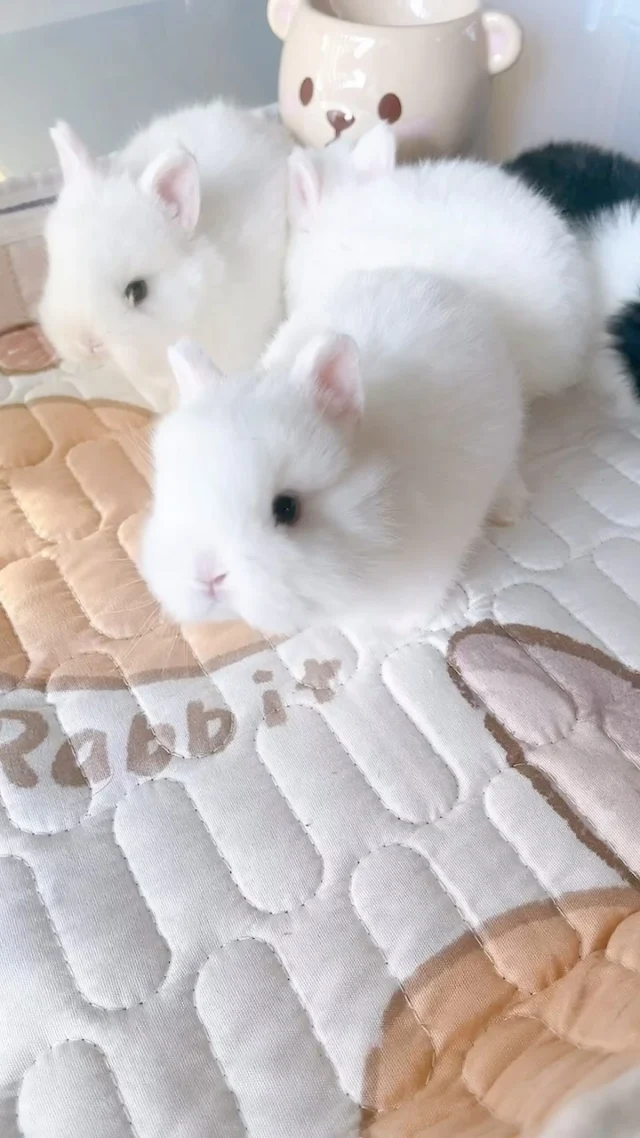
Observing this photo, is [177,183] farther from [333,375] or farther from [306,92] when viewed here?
[333,375]

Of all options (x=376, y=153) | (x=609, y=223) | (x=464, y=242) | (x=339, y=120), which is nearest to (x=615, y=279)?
(x=609, y=223)

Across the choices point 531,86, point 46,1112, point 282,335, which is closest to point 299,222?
point 282,335

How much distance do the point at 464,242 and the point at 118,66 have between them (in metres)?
0.77

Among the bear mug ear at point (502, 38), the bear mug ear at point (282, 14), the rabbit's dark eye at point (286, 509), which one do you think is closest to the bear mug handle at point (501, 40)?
the bear mug ear at point (502, 38)

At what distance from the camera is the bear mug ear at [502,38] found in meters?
1.14

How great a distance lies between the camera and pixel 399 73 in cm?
112

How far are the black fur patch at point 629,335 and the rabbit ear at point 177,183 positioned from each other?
0.46 meters

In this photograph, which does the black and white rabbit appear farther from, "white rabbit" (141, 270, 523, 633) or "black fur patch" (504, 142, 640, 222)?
"white rabbit" (141, 270, 523, 633)

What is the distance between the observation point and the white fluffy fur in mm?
1004

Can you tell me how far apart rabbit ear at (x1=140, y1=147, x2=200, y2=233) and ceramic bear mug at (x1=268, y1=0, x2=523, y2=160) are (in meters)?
0.28

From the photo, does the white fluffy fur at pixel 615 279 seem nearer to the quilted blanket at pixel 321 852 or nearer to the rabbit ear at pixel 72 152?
the quilted blanket at pixel 321 852

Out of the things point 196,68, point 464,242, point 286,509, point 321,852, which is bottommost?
point 321,852

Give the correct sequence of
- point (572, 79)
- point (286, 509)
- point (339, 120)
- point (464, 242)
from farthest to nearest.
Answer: point (572, 79), point (339, 120), point (464, 242), point (286, 509)

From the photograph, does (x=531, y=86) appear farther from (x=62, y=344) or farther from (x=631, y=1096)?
(x=631, y=1096)
